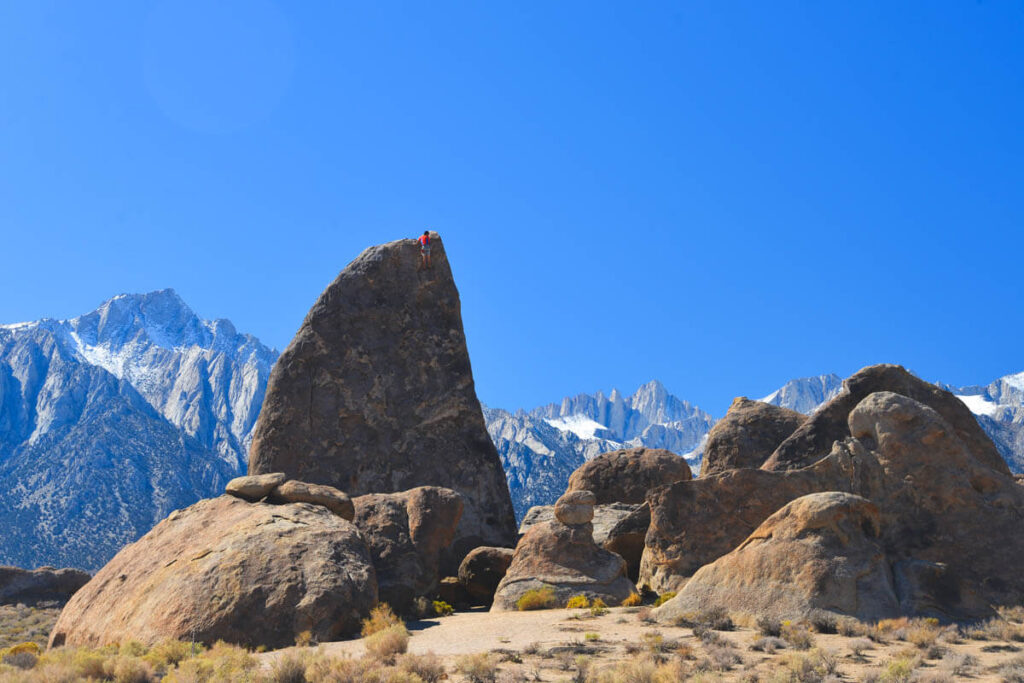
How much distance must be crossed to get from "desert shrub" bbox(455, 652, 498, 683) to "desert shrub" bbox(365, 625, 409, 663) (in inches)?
41.2

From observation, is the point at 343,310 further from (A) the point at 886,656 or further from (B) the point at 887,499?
(A) the point at 886,656

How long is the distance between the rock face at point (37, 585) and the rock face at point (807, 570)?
23.0 m

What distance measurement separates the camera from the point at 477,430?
2922cm

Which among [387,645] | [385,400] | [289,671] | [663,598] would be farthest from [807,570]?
[385,400]

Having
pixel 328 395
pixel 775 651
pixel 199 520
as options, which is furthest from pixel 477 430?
pixel 775 651

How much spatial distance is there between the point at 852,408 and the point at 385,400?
13963mm

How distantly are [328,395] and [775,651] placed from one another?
19.0m

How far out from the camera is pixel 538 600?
16766 millimetres

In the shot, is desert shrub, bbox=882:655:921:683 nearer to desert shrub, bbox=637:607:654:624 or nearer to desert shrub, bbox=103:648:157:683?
desert shrub, bbox=637:607:654:624

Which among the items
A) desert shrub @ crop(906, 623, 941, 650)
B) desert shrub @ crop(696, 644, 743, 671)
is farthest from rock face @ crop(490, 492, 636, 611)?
desert shrub @ crop(906, 623, 941, 650)

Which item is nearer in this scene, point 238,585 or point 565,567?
point 238,585

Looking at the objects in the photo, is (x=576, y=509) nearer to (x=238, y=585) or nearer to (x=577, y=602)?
(x=577, y=602)

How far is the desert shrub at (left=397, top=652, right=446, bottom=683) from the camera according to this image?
398 inches

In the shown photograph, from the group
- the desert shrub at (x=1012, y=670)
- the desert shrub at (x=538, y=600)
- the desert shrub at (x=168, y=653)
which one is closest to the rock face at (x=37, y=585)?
the desert shrub at (x=538, y=600)
